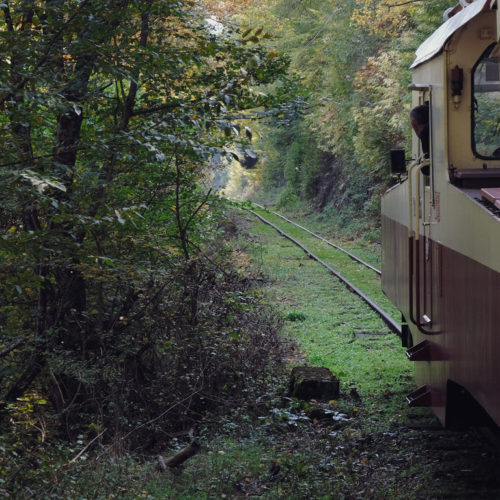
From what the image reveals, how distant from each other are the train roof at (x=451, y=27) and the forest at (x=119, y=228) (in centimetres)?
147

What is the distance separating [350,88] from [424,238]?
1015 inches

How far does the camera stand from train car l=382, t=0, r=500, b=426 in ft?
13.5

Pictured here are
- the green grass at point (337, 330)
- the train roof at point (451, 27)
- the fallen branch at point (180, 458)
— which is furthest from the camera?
the green grass at point (337, 330)

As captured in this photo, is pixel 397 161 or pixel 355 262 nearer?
pixel 397 161

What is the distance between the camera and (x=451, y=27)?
18.1 ft

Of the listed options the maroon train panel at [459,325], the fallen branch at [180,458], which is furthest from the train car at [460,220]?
the fallen branch at [180,458]

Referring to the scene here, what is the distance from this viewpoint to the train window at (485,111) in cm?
519

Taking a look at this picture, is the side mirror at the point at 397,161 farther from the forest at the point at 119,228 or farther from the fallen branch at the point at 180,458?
the fallen branch at the point at 180,458

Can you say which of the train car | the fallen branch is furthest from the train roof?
the fallen branch

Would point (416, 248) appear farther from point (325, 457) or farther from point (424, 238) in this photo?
point (325, 457)

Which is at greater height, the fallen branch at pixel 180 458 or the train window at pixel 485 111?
the train window at pixel 485 111

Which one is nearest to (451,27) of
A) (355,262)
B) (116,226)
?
(116,226)

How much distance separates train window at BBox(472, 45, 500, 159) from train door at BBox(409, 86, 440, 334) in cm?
54

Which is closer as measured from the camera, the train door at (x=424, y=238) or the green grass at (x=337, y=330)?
the train door at (x=424, y=238)
